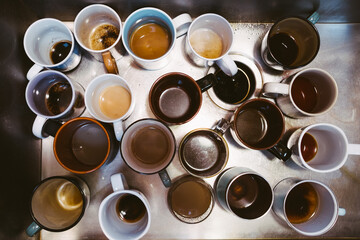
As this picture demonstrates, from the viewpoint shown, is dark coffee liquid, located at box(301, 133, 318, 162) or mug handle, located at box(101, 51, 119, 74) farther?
dark coffee liquid, located at box(301, 133, 318, 162)

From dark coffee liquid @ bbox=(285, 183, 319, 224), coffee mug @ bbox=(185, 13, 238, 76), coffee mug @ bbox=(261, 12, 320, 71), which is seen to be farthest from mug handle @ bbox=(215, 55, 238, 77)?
dark coffee liquid @ bbox=(285, 183, 319, 224)

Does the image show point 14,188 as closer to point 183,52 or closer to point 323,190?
point 183,52

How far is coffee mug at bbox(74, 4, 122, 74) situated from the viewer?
731 millimetres

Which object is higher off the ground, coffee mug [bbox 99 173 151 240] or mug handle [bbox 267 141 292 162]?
mug handle [bbox 267 141 292 162]

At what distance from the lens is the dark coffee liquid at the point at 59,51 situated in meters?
0.81

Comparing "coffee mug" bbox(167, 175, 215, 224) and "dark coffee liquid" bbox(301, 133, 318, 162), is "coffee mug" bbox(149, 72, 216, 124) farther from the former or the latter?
"dark coffee liquid" bbox(301, 133, 318, 162)

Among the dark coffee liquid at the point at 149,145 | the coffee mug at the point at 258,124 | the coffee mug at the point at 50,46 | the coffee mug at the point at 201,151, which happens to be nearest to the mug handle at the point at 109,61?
the coffee mug at the point at 50,46

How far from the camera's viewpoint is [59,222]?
0.75 meters

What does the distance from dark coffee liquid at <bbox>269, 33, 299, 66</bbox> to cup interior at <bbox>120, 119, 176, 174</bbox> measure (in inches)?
19.6

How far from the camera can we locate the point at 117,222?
2.47ft

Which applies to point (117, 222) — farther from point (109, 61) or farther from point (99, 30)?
point (99, 30)

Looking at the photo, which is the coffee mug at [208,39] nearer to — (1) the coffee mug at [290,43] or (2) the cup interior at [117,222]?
(1) the coffee mug at [290,43]

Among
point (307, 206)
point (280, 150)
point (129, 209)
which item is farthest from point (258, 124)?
point (129, 209)

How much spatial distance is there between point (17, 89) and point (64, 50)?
212mm
